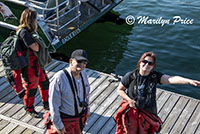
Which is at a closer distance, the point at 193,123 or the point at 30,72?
the point at 30,72

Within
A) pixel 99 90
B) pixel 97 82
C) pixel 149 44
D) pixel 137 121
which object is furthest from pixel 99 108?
pixel 149 44

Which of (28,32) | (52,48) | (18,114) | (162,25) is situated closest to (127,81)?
(28,32)

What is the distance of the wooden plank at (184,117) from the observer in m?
5.91

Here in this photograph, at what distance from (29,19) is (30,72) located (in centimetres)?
103

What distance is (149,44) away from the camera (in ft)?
39.3

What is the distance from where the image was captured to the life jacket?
4.62m

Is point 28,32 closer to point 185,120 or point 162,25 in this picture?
point 185,120

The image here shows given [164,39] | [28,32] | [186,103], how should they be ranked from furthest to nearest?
[164,39] → [186,103] → [28,32]

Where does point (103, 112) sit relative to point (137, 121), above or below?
below

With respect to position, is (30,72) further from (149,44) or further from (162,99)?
(149,44)

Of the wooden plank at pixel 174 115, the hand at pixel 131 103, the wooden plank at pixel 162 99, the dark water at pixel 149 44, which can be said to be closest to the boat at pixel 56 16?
the dark water at pixel 149 44

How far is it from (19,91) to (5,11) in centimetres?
337

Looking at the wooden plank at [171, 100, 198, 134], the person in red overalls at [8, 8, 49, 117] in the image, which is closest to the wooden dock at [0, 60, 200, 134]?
the wooden plank at [171, 100, 198, 134]

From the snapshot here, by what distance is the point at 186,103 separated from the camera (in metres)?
6.68
